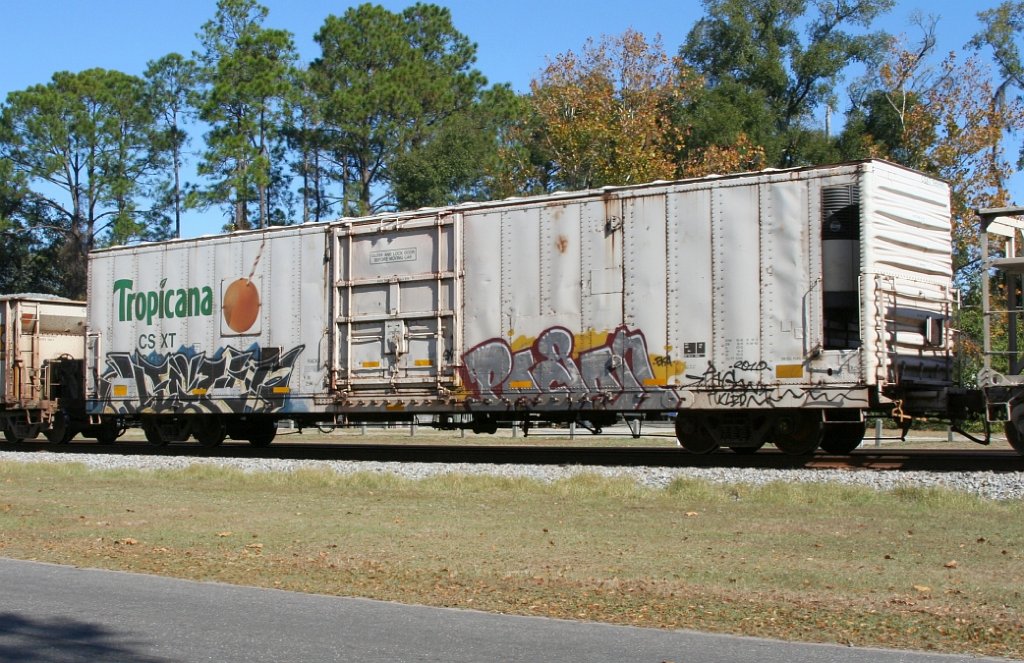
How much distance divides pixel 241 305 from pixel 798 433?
401 inches

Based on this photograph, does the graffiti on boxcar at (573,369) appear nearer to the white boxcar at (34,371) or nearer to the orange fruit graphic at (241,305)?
the orange fruit graphic at (241,305)

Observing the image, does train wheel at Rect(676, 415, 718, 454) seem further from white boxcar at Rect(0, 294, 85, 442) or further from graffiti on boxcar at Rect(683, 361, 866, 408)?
white boxcar at Rect(0, 294, 85, 442)

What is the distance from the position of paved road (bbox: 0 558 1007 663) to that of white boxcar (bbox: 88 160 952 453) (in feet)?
32.5

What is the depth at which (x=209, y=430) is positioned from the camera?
22.6 metres

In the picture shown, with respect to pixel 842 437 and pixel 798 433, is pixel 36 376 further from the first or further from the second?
pixel 842 437

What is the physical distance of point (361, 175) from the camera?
2133 inches

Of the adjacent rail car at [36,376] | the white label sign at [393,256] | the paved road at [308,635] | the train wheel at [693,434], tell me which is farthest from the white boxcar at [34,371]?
the paved road at [308,635]

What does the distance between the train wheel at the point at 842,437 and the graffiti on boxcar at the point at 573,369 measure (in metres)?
2.90

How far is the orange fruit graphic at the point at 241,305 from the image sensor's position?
68.8 feet

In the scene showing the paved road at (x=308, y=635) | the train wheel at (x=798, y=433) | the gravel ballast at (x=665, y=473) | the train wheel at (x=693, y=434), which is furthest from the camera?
the train wheel at (x=693, y=434)

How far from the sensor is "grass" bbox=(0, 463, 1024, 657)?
23.5 ft

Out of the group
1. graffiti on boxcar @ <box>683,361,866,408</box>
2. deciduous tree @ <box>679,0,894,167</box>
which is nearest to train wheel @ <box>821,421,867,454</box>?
graffiti on boxcar @ <box>683,361,866,408</box>

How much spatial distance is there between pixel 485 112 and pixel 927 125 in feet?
81.3

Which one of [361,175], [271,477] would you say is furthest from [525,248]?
[361,175]
